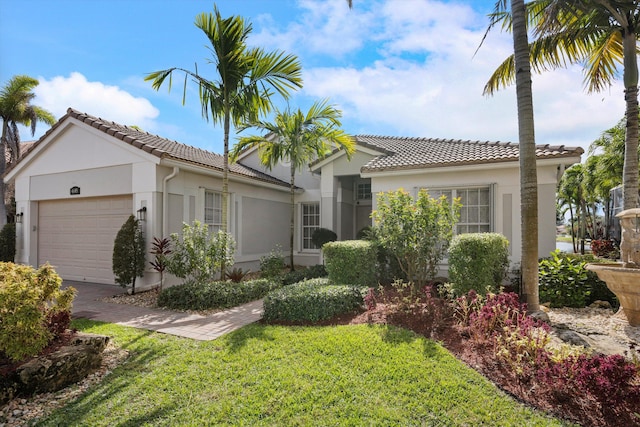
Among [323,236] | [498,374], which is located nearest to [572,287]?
[498,374]

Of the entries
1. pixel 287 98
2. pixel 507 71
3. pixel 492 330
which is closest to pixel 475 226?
pixel 507 71

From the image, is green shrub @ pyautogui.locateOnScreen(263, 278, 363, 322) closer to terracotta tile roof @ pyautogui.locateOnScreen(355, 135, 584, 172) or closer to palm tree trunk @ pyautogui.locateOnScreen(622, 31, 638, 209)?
terracotta tile roof @ pyautogui.locateOnScreen(355, 135, 584, 172)

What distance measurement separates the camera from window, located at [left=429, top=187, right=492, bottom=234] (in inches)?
392

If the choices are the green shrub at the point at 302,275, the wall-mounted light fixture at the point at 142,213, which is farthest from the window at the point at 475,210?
the wall-mounted light fixture at the point at 142,213

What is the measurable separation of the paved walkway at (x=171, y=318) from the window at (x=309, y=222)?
23.7 feet

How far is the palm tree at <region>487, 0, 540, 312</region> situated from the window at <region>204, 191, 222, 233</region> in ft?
31.8

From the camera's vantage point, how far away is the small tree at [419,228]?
24.6 ft

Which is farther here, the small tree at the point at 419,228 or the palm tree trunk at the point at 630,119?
the palm tree trunk at the point at 630,119

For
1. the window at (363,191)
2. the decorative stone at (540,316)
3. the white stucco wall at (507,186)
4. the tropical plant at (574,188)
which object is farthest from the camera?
the tropical plant at (574,188)

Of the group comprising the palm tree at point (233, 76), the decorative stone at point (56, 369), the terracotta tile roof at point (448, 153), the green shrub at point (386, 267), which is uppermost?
the palm tree at point (233, 76)

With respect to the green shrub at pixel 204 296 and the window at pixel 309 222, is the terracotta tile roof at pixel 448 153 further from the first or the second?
the green shrub at pixel 204 296

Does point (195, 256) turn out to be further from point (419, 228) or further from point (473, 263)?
point (473, 263)

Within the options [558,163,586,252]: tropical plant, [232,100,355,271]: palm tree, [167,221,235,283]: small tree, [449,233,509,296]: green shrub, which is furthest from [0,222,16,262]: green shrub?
[558,163,586,252]: tropical plant

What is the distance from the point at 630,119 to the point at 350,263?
8.06 meters
